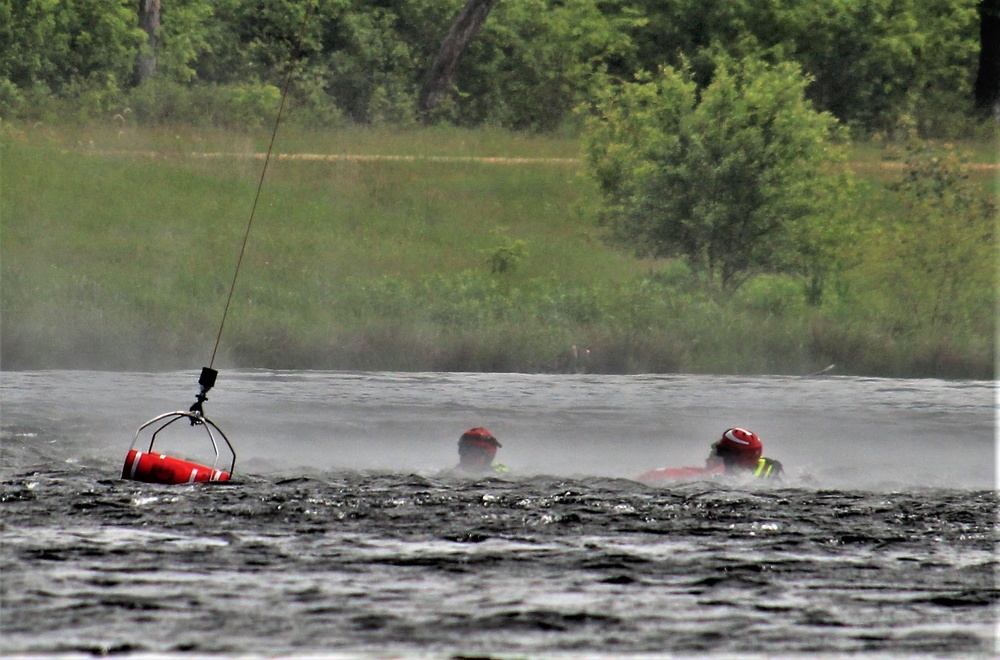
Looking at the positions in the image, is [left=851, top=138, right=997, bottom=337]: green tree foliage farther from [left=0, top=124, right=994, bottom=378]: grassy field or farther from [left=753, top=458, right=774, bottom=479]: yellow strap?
[left=753, top=458, right=774, bottom=479]: yellow strap

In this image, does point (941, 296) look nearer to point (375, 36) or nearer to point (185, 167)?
point (185, 167)

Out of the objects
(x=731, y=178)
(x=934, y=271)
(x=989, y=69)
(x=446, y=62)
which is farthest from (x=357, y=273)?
(x=989, y=69)

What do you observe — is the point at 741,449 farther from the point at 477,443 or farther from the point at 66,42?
the point at 66,42

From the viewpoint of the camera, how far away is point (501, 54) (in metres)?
45.2

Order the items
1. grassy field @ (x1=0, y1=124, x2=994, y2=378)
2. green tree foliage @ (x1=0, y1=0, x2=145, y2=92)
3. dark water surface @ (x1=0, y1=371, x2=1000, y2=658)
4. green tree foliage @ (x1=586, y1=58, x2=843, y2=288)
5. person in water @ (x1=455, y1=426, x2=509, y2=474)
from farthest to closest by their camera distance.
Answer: green tree foliage @ (x1=0, y1=0, x2=145, y2=92) → green tree foliage @ (x1=586, y1=58, x2=843, y2=288) → grassy field @ (x1=0, y1=124, x2=994, y2=378) → person in water @ (x1=455, y1=426, x2=509, y2=474) → dark water surface @ (x1=0, y1=371, x2=1000, y2=658)

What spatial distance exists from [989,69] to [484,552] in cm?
3610

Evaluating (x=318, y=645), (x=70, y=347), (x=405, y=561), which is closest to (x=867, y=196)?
(x=70, y=347)

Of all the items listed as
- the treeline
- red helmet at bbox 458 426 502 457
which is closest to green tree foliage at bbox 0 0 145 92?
the treeline

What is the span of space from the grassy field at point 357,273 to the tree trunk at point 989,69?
6.52 m

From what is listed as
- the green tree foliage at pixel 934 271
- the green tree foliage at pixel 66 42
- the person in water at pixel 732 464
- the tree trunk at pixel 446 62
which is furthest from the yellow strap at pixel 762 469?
the tree trunk at pixel 446 62

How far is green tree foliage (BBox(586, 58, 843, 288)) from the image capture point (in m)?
31.2

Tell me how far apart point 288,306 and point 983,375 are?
42.9ft

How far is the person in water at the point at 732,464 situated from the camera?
15.1 m

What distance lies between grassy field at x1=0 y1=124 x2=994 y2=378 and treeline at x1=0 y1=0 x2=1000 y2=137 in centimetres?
294
